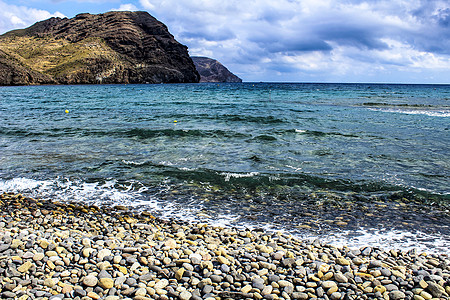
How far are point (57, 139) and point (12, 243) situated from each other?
44.9 ft

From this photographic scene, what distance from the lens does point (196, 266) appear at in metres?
5.63

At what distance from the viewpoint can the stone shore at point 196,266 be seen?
4.95 m

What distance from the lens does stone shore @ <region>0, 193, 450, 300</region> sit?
4.95 m

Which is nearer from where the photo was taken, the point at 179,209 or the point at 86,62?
the point at 179,209

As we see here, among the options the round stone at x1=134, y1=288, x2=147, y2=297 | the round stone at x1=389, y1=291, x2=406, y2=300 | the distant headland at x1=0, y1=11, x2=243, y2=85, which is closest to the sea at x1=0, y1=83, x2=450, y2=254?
the round stone at x1=389, y1=291, x2=406, y2=300

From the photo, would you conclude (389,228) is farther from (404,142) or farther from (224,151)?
(404,142)

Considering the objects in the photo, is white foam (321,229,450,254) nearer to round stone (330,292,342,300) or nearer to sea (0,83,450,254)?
sea (0,83,450,254)

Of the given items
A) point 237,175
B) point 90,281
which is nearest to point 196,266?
point 90,281

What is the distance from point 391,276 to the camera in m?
5.40

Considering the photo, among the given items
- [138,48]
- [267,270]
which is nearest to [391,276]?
[267,270]

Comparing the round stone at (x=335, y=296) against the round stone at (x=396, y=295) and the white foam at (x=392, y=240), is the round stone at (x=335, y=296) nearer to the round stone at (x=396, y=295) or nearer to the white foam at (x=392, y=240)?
the round stone at (x=396, y=295)

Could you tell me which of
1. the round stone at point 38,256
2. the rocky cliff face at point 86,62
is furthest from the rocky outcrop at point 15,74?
the round stone at point 38,256

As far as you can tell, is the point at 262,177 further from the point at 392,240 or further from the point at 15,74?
the point at 15,74

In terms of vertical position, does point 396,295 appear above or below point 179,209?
above
